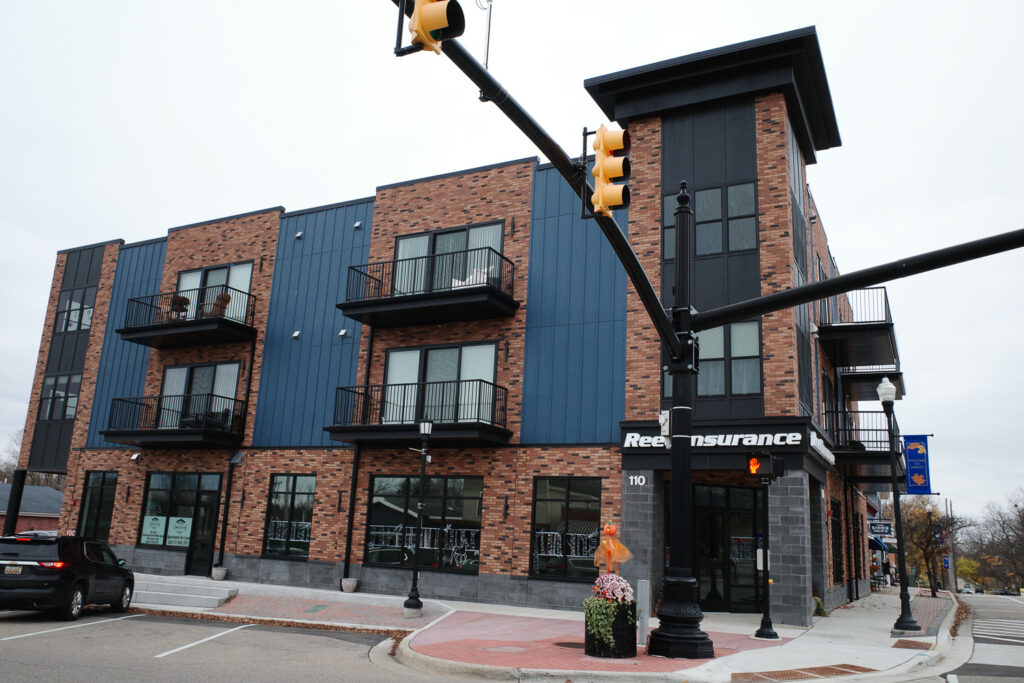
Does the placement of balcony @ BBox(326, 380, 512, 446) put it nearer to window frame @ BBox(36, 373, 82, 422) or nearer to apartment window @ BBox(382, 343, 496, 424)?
apartment window @ BBox(382, 343, 496, 424)

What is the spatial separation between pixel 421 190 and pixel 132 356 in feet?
41.1

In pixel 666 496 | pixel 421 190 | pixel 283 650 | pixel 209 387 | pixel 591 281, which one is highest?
pixel 421 190

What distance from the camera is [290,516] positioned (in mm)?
22703

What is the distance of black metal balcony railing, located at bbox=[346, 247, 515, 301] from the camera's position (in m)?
20.9

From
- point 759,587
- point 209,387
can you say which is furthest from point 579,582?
point 209,387

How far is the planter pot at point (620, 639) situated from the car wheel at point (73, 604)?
32.4ft

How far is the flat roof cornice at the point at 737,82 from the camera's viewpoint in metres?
18.2

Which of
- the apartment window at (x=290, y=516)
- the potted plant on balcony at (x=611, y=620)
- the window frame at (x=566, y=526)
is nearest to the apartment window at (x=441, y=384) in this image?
the window frame at (x=566, y=526)

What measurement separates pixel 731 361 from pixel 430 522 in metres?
8.94

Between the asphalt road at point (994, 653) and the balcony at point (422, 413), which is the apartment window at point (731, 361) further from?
the asphalt road at point (994, 653)

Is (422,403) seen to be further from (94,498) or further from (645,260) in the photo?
(94,498)

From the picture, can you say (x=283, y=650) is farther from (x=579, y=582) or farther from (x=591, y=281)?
(x=591, y=281)

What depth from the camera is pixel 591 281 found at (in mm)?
19984

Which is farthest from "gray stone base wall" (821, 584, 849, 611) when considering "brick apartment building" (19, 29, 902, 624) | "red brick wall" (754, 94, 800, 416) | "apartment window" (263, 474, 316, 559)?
"apartment window" (263, 474, 316, 559)
